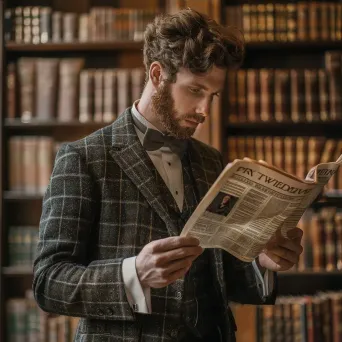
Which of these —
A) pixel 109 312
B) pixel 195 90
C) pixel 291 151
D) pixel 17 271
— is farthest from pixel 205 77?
pixel 17 271

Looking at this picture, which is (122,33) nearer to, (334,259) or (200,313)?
(334,259)

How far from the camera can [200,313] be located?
136 centimetres

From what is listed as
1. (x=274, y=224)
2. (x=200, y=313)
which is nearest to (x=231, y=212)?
(x=274, y=224)

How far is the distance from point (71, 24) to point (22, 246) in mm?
1002

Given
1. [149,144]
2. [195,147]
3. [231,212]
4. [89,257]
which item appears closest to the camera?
[231,212]

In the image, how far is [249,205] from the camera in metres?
1.18

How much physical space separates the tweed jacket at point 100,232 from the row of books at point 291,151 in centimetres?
145

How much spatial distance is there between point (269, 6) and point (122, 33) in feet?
2.14

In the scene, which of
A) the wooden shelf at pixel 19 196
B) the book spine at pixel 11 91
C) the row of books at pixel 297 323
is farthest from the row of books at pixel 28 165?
the row of books at pixel 297 323

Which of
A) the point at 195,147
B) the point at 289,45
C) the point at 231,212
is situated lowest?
the point at 231,212

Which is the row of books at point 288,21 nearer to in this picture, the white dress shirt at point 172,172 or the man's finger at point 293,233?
the white dress shirt at point 172,172

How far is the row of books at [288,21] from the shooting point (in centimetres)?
281

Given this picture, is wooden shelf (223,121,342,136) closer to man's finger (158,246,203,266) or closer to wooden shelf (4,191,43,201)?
wooden shelf (4,191,43,201)

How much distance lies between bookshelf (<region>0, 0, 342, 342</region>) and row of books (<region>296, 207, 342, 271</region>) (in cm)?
9
